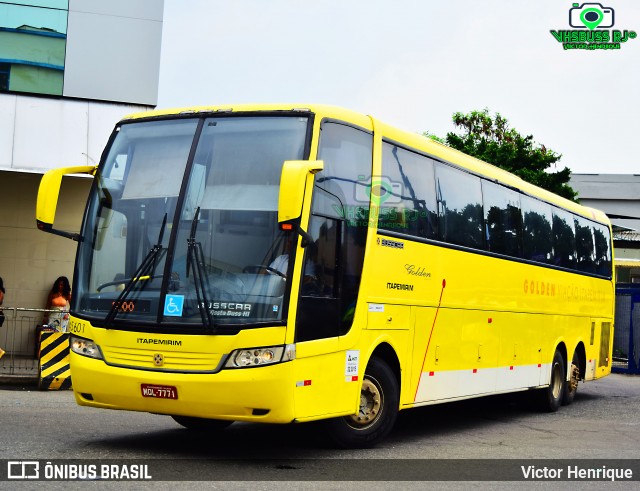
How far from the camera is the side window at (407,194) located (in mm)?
10797

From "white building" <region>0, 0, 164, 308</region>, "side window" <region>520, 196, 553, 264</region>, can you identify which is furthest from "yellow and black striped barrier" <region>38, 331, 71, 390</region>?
"side window" <region>520, 196, 553, 264</region>

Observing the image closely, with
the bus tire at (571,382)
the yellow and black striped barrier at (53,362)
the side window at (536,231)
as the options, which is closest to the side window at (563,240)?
the side window at (536,231)

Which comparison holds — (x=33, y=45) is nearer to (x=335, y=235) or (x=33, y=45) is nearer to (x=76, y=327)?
(x=76, y=327)

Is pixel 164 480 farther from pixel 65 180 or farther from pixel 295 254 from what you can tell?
pixel 65 180

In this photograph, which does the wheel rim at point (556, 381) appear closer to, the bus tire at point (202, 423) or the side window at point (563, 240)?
the side window at point (563, 240)

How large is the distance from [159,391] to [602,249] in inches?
519

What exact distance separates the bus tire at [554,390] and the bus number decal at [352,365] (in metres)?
Result: 7.29

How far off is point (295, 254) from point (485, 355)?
17.2ft

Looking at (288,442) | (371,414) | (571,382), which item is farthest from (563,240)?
(288,442)

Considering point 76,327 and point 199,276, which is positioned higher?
point 199,276

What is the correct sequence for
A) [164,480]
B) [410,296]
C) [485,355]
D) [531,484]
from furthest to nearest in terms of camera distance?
[485,355] → [410,296] → [531,484] → [164,480]

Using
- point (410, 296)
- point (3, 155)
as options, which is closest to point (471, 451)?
point (410, 296)

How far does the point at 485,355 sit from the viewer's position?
13.5 m

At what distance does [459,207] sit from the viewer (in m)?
12.8
